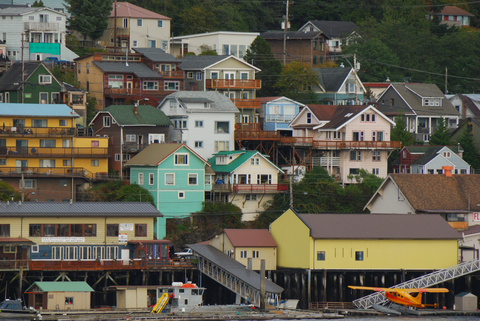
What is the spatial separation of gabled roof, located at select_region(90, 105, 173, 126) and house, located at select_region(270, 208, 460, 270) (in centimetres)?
1828

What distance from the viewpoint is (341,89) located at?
105 m

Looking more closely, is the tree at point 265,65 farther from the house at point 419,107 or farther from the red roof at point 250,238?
the red roof at point 250,238

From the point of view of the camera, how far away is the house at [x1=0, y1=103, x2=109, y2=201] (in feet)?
259

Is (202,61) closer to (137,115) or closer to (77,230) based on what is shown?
(137,115)

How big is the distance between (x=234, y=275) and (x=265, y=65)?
40.0 m

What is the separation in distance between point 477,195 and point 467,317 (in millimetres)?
15581

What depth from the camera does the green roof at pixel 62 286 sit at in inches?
2485

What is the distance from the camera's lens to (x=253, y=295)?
6619 centimetres

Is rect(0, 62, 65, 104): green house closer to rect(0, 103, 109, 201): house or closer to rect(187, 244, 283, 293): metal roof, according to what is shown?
rect(0, 103, 109, 201): house

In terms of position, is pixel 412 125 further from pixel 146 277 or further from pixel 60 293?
pixel 60 293

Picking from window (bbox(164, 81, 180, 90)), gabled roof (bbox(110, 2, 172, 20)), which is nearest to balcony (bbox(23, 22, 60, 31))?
gabled roof (bbox(110, 2, 172, 20))

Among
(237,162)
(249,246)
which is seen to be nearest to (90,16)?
(237,162)

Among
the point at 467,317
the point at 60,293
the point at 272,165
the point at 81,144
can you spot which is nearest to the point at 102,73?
the point at 81,144

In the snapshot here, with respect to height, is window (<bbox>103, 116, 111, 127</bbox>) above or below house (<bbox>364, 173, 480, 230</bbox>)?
above
